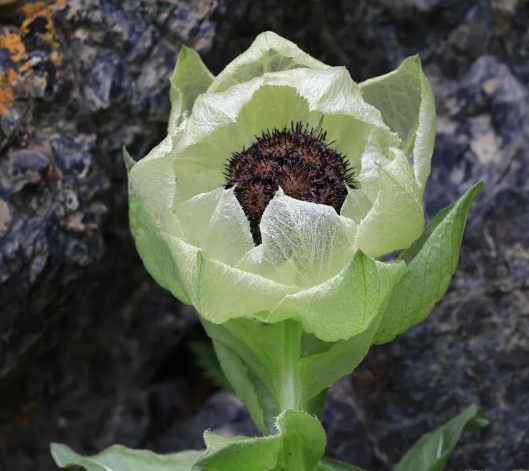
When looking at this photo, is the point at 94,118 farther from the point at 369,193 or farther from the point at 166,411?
the point at 166,411

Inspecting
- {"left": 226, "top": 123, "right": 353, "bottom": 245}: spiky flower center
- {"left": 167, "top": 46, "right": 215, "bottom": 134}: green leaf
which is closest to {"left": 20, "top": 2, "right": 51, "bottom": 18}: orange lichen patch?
{"left": 167, "top": 46, "right": 215, "bottom": 134}: green leaf

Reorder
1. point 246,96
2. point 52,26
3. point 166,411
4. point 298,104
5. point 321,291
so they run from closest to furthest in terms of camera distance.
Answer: point 321,291 < point 246,96 < point 298,104 < point 52,26 < point 166,411

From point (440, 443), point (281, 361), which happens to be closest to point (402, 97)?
point (281, 361)

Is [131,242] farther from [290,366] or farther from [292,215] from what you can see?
[292,215]

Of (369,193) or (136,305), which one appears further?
(136,305)

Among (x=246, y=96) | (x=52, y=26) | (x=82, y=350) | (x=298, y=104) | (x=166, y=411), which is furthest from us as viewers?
(x=166, y=411)

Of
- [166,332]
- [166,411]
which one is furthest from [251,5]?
[166,411]

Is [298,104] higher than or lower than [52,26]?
lower

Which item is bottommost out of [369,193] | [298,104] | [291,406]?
[291,406]
